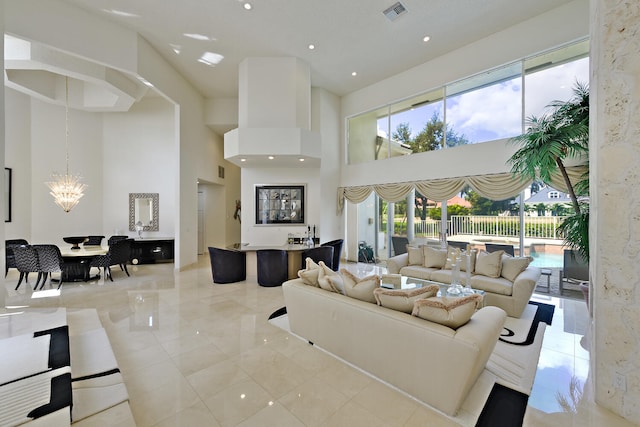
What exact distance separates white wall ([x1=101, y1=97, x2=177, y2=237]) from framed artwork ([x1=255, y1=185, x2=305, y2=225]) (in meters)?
2.65

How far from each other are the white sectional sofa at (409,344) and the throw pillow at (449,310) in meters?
0.04

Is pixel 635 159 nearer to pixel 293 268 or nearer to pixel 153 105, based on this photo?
pixel 293 268

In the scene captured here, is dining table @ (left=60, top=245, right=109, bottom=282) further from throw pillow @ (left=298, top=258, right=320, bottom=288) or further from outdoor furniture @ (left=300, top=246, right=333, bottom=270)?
throw pillow @ (left=298, top=258, right=320, bottom=288)

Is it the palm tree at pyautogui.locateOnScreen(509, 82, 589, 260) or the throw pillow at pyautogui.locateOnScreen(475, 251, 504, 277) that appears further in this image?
the throw pillow at pyautogui.locateOnScreen(475, 251, 504, 277)

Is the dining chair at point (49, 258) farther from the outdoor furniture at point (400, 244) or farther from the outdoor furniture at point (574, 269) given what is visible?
the outdoor furniture at point (574, 269)

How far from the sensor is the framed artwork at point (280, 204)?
7117 mm

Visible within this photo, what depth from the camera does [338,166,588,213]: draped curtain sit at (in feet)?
13.8

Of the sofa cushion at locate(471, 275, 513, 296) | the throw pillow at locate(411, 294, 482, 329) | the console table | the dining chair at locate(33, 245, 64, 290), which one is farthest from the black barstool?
the console table

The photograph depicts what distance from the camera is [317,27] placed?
4.95 metres

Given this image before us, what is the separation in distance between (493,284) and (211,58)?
7084 millimetres

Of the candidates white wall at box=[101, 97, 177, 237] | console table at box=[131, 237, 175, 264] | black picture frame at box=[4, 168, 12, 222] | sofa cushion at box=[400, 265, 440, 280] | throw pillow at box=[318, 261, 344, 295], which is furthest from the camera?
white wall at box=[101, 97, 177, 237]

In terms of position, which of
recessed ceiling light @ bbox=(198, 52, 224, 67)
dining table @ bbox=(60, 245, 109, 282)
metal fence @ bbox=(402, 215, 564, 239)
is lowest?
dining table @ bbox=(60, 245, 109, 282)

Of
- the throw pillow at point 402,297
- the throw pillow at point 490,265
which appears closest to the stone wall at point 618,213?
the throw pillow at point 402,297

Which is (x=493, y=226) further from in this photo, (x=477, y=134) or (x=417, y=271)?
(x=417, y=271)
